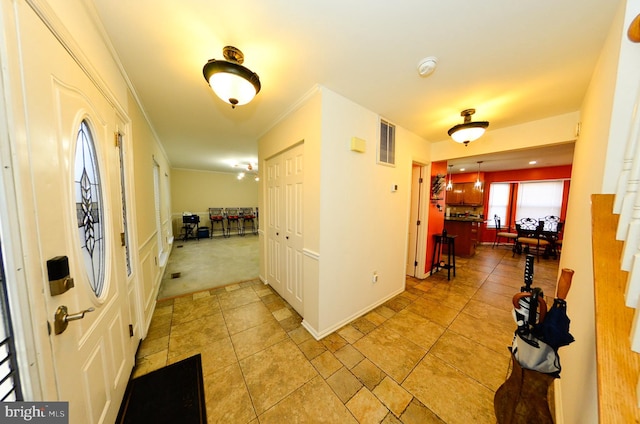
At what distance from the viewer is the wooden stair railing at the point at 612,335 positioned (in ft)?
1.68

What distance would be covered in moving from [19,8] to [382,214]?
2.82 metres

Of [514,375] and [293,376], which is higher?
[514,375]

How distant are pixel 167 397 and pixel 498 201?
8.96 m

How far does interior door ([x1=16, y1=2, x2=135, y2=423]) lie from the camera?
76 cm

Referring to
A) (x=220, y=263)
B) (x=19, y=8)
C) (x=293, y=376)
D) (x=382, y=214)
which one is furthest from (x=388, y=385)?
(x=220, y=263)

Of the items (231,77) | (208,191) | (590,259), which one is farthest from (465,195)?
(208,191)

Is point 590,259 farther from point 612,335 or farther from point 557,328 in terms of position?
point 612,335

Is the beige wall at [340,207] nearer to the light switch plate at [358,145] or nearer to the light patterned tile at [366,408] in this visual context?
the light switch plate at [358,145]

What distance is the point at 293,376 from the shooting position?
1.64m

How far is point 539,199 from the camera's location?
19.4ft

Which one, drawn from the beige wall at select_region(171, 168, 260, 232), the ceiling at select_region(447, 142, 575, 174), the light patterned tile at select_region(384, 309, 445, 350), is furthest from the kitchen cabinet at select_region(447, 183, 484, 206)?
the beige wall at select_region(171, 168, 260, 232)

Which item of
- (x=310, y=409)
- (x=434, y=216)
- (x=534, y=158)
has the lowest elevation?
(x=310, y=409)

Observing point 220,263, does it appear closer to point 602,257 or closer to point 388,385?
point 388,385

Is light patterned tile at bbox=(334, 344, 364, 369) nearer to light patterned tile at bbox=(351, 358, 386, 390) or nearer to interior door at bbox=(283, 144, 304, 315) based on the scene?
light patterned tile at bbox=(351, 358, 386, 390)
